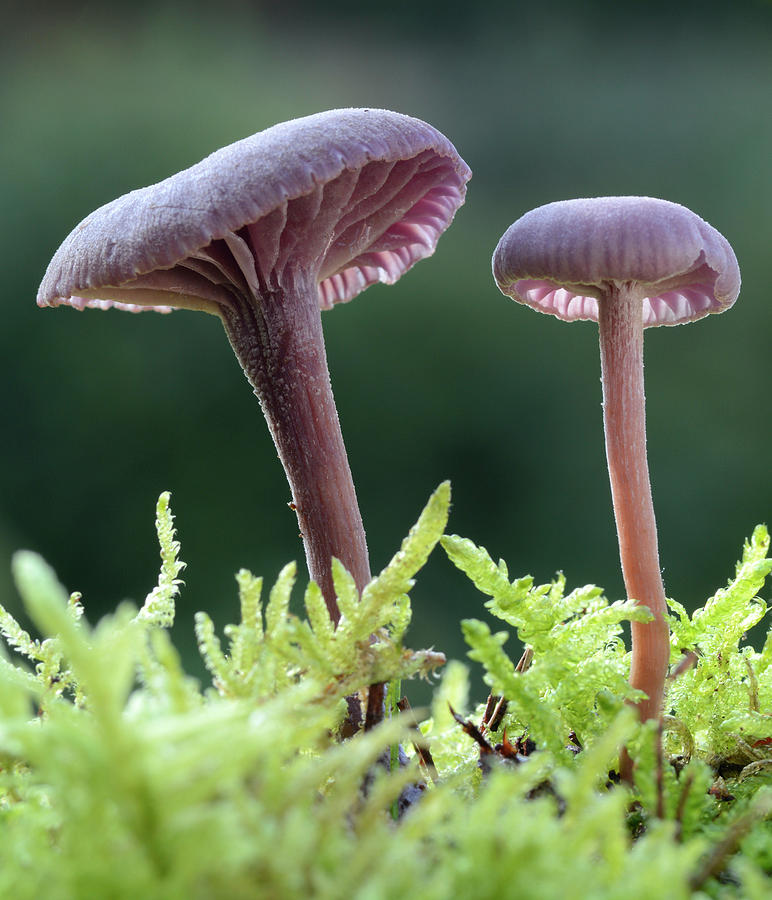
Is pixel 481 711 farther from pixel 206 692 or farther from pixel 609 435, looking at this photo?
pixel 206 692

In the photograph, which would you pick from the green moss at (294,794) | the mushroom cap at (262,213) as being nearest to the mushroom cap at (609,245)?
the mushroom cap at (262,213)

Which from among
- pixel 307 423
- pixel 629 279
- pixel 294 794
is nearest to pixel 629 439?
pixel 629 279

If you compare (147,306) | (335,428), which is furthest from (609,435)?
(147,306)

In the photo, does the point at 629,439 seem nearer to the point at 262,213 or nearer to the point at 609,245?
the point at 609,245

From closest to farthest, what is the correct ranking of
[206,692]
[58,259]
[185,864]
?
[185,864] → [206,692] → [58,259]

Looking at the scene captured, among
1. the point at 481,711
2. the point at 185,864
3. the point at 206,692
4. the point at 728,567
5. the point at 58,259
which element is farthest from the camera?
the point at 728,567

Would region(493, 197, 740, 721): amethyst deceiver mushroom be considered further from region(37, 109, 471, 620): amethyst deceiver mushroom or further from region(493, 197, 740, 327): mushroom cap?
region(37, 109, 471, 620): amethyst deceiver mushroom
